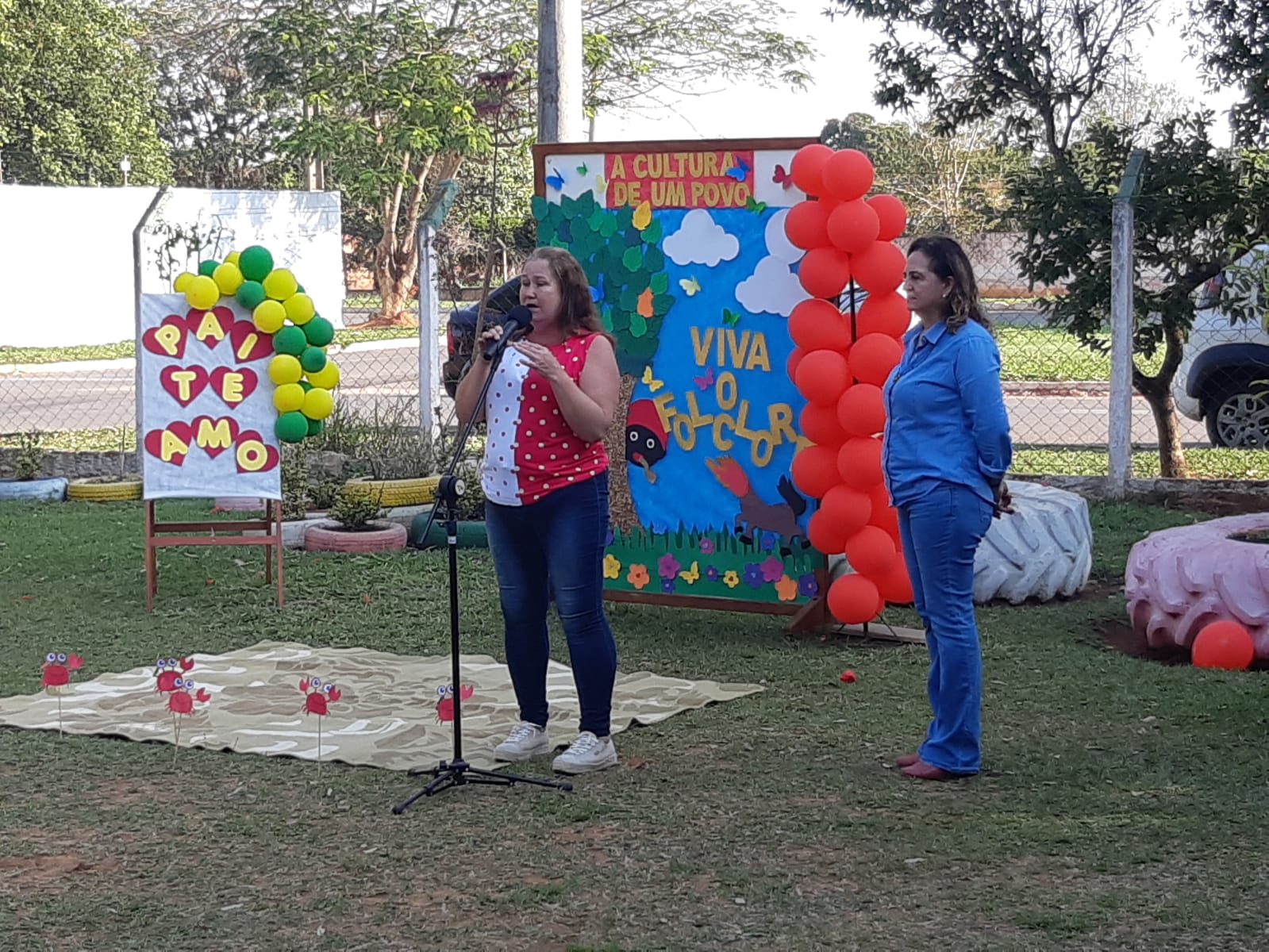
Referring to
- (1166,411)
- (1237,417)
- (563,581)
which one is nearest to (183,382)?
(563,581)

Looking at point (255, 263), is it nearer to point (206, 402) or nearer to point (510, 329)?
point (206, 402)

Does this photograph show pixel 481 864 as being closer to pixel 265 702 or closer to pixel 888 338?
pixel 265 702

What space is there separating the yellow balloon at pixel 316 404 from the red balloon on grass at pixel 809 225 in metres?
2.66

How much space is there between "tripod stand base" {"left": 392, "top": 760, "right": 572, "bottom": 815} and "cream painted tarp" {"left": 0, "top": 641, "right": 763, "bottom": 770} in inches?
10.1

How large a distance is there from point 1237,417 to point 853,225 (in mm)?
7163

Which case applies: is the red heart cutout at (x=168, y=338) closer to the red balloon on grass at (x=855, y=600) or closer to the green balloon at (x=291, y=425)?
the green balloon at (x=291, y=425)

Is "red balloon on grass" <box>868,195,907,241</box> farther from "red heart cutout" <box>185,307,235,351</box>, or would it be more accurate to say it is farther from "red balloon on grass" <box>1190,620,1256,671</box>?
"red heart cutout" <box>185,307,235,351</box>

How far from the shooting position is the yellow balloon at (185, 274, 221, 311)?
802 cm

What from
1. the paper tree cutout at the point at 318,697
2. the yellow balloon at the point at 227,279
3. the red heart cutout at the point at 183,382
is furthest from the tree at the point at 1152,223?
the paper tree cutout at the point at 318,697

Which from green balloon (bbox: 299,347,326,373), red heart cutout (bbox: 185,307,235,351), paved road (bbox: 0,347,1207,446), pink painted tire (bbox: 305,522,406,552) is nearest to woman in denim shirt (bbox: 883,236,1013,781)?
green balloon (bbox: 299,347,326,373)

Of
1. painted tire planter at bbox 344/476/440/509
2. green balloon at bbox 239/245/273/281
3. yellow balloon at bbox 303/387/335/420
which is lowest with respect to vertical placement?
painted tire planter at bbox 344/476/440/509

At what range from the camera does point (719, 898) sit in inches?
158

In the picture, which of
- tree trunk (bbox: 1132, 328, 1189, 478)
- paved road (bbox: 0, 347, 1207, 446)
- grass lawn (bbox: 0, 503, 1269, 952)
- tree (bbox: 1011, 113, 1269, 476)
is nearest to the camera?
grass lawn (bbox: 0, 503, 1269, 952)

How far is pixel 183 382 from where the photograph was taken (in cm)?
813
